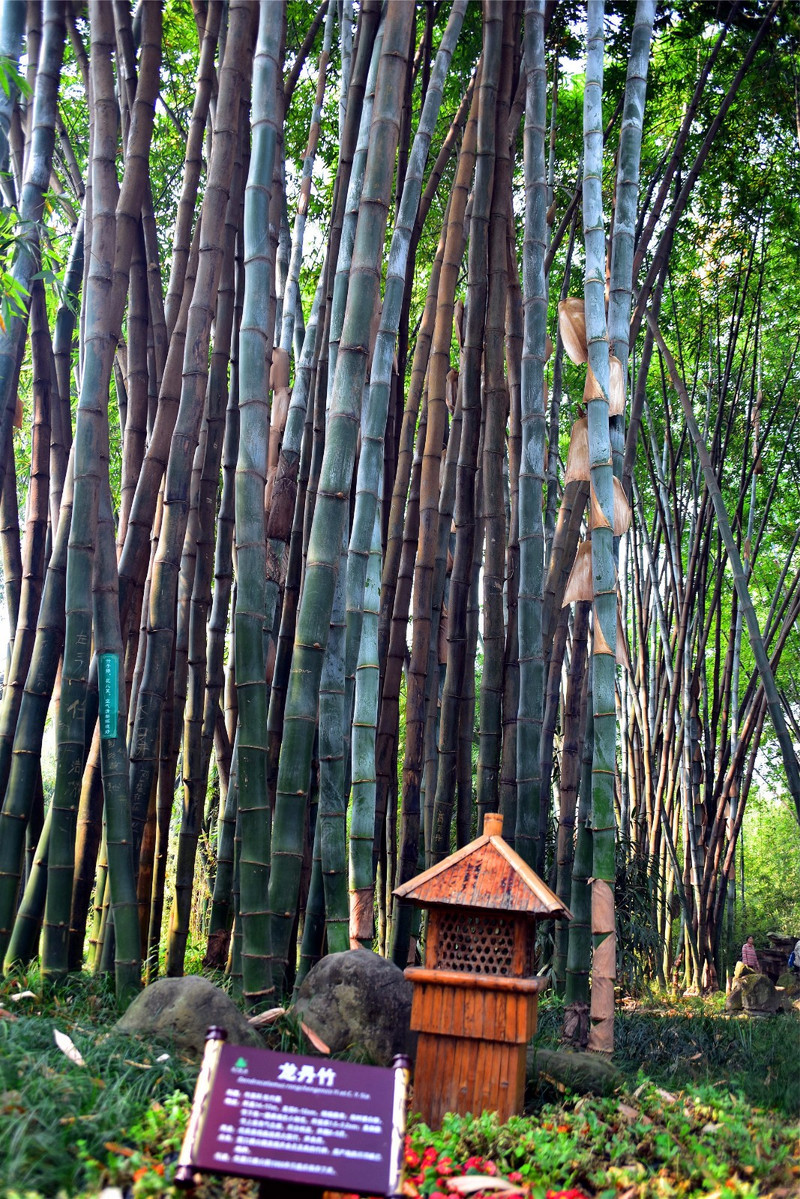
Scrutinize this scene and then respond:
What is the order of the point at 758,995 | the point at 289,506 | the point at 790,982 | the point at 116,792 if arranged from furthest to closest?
the point at 790,982, the point at 758,995, the point at 289,506, the point at 116,792

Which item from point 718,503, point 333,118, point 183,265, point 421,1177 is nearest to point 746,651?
point 718,503

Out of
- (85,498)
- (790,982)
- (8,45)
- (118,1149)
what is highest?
(8,45)

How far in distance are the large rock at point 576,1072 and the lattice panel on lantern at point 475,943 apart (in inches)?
12.0

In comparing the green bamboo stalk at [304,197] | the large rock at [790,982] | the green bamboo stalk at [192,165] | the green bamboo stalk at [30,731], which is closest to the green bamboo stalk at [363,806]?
the green bamboo stalk at [30,731]

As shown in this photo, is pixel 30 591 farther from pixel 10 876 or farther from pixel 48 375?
pixel 10 876

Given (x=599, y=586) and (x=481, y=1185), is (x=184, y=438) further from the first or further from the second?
(x=481, y=1185)

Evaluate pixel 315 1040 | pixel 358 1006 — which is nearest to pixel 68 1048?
pixel 315 1040

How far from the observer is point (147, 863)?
2861mm

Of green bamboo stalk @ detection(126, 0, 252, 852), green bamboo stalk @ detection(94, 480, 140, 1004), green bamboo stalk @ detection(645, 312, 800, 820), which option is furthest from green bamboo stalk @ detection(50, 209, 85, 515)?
green bamboo stalk @ detection(645, 312, 800, 820)

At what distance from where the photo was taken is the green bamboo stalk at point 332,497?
2412 millimetres

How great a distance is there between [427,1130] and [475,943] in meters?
0.40

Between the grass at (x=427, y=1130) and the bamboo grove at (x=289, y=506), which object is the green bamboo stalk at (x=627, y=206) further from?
the grass at (x=427, y=1130)

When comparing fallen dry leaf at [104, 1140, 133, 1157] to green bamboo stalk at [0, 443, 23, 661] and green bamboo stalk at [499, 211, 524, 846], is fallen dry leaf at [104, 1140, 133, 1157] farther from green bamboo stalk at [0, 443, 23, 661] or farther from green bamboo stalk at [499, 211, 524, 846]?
green bamboo stalk at [0, 443, 23, 661]

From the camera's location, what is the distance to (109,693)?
2529 mm
